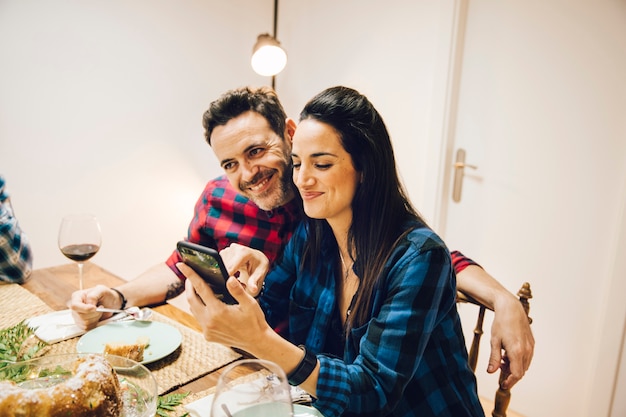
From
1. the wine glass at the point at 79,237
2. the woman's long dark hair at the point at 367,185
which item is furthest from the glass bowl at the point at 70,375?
the woman's long dark hair at the point at 367,185

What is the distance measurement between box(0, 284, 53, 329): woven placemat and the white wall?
40.5 inches

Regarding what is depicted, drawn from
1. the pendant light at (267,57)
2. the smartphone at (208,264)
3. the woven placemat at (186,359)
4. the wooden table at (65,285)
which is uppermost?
the pendant light at (267,57)

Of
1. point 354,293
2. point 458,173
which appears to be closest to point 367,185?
point 354,293

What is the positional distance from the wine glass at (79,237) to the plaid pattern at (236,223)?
0.42 metres

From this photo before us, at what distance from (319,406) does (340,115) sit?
23.9 inches

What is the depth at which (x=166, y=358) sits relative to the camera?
3.02 ft

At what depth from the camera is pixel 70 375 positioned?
0.70 m

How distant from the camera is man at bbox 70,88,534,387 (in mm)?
1255

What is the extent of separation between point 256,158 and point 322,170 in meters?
0.44

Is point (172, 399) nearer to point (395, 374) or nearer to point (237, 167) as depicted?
point (395, 374)

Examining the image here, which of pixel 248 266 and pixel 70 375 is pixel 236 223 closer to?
pixel 248 266

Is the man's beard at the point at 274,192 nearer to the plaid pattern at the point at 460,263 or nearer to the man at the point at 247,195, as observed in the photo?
the man at the point at 247,195

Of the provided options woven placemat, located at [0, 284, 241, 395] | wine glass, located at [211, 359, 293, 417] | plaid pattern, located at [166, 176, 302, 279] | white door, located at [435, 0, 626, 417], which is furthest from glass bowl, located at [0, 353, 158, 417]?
white door, located at [435, 0, 626, 417]

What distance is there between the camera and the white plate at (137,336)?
3.01ft
